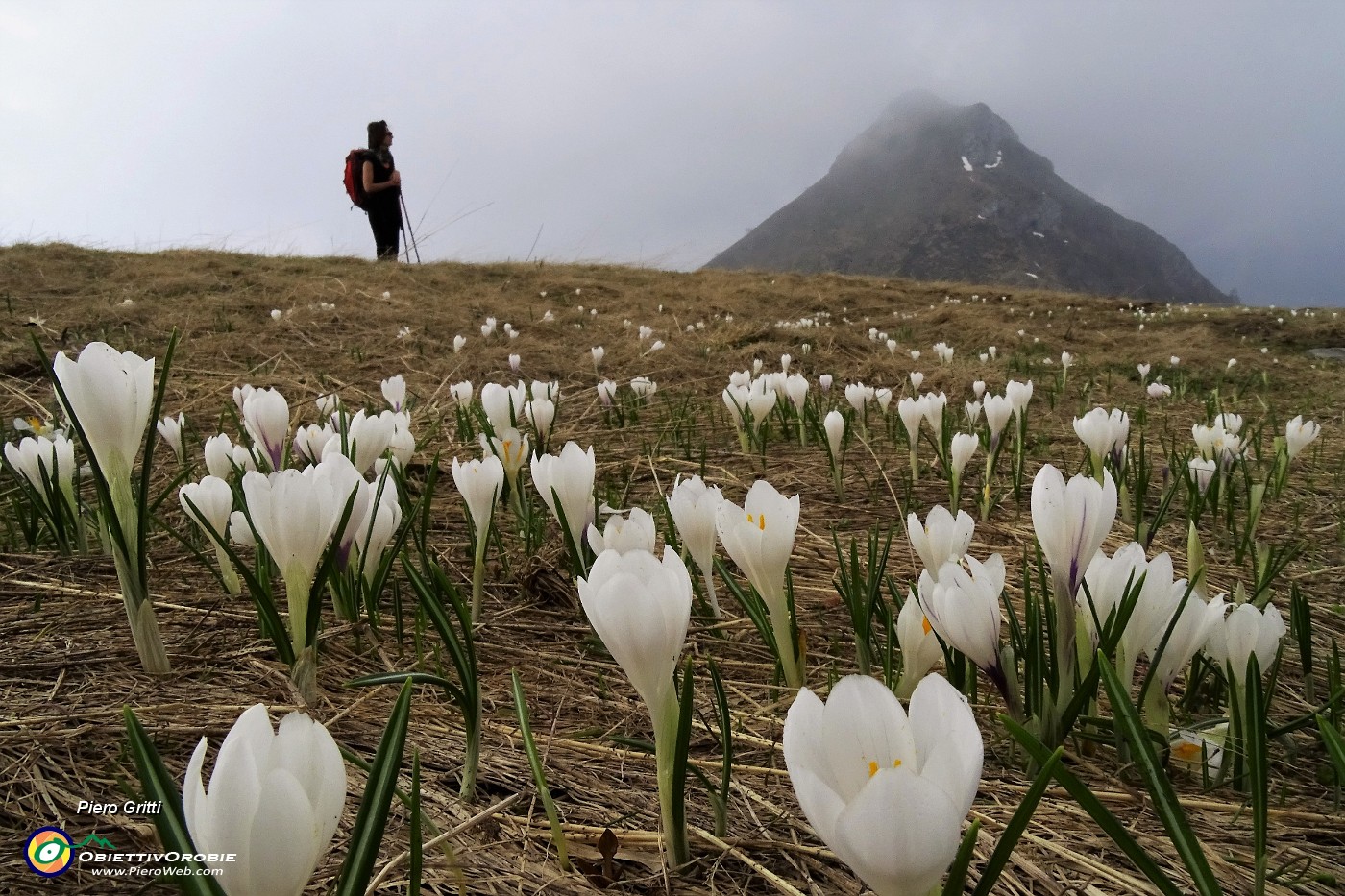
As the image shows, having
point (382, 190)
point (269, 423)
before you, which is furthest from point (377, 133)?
point (269, 423)

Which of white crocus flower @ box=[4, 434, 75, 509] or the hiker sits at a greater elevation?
the hiker

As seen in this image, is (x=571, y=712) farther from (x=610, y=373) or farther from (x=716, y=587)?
(x=610, y=373)

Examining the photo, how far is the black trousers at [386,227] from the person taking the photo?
10016 mm

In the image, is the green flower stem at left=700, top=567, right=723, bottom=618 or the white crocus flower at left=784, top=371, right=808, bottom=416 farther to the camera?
the white crocus flower at left=784, top=371, right=808, bottom=416

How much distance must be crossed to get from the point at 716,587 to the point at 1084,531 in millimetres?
1050

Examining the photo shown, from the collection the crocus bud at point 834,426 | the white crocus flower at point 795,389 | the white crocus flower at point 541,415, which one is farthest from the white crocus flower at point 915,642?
the white crocus flower at point 795,389

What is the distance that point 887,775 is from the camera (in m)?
0.51

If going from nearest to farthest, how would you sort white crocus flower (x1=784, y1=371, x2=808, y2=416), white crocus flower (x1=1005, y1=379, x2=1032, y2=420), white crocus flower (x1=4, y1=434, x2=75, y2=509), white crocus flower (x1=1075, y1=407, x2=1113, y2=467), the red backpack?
white crocus flower (x1=4, y1=434, x2=75, y2=509)
white crocus flower (x1=1075, y1=407, x2=1113, y2=467)
white crocus flower (x1=1005, y1=379, x2=1032, y2=420)
white crocus flower (x1=784, y1=371, x2=808, y2=416)
the red backpack

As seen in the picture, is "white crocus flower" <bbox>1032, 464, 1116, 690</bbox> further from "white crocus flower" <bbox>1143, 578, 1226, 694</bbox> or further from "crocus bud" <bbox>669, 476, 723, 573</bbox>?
"crocus bud" <bbox>669, 476, 723, 573</bbox>

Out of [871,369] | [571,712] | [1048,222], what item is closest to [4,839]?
[571,712]

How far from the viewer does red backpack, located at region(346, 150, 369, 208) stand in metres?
9.54

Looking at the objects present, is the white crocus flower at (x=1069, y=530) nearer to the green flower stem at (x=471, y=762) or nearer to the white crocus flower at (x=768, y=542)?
the white crocus flower at (x=768, y=542)

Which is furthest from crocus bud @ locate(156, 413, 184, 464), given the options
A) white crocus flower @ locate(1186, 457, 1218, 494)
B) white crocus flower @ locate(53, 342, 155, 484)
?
white crocus flower @ locate(1186, 457, 1218, 494)

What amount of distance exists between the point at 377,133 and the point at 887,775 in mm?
10213
